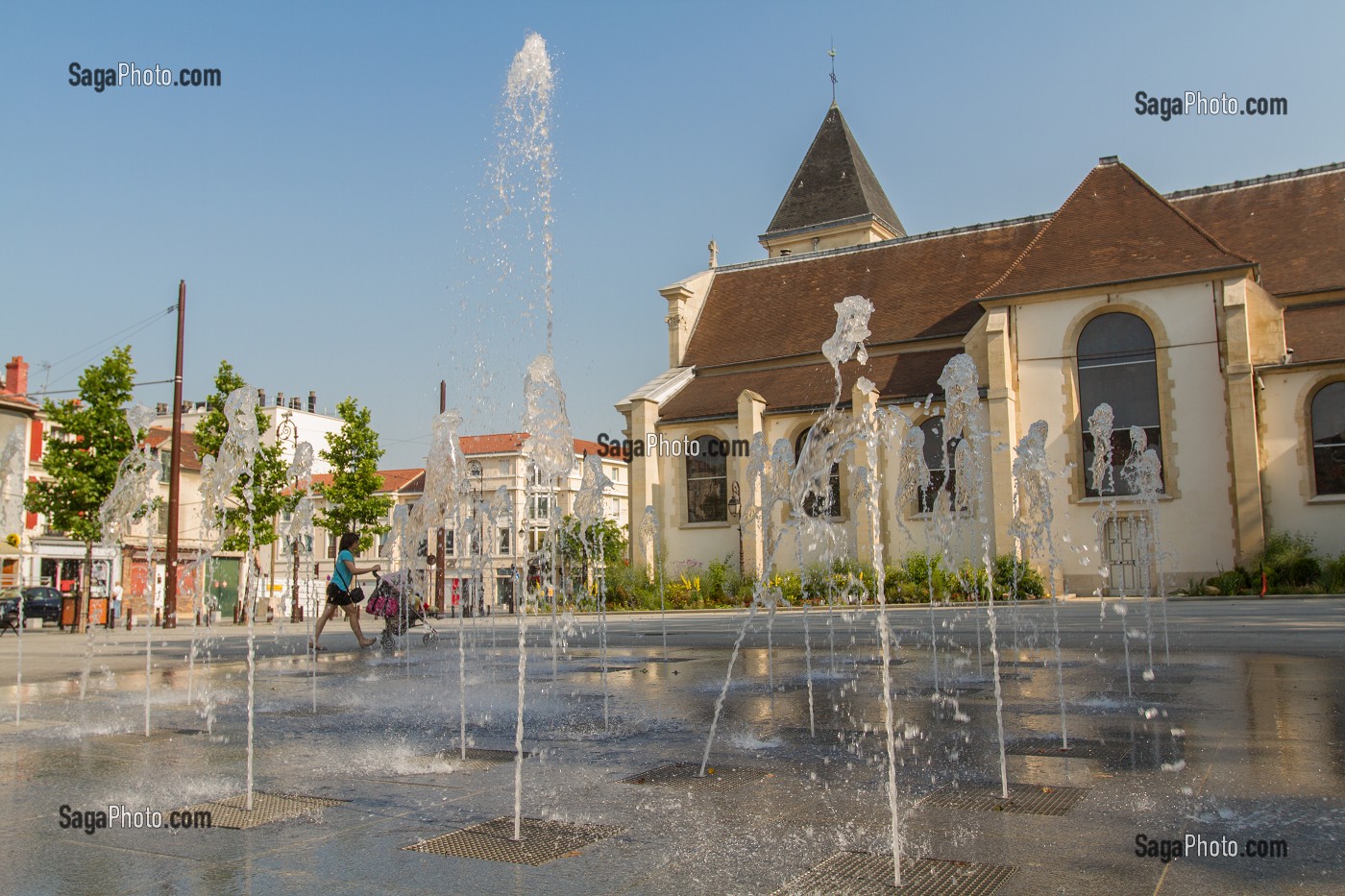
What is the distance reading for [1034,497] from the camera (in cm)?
2252

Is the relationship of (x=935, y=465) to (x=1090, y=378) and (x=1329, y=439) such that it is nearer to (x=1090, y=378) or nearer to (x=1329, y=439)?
(x=1090, y=378)

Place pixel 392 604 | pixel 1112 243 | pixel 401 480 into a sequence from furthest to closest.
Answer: pixel 401 480, pixel 1112 243, pixel 392 604

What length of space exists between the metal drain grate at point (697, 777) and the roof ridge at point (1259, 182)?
31.5m

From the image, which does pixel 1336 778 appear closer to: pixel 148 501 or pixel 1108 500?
pixel 148 501

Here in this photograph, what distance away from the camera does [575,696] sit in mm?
8273

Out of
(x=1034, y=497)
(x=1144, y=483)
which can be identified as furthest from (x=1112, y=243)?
(x=1034, y=497)

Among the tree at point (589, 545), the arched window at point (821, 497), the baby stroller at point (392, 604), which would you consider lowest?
the baby stroller at point (392, 604)

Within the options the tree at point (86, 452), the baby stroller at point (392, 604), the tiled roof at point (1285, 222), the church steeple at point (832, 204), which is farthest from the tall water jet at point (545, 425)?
the church steeple at point (832, 204)

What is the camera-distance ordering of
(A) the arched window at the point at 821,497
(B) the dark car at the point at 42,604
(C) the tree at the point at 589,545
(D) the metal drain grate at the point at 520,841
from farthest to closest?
(C) the tree at the point at 589,545, (A) the arched window at the point at 821,497, (B) the dark car at the point at 42,604, (D) the metal drain grate at the point at 520,841

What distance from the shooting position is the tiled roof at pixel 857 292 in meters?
34.1

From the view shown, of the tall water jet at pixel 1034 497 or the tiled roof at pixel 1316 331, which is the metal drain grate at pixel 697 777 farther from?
the tiled roof at pixel 1316 331

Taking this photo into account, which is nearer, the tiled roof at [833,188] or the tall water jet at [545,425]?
the tall water jet at [545,425]

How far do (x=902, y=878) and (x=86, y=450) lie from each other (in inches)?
1166

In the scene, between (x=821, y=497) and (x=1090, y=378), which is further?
(x=821, y=497)
